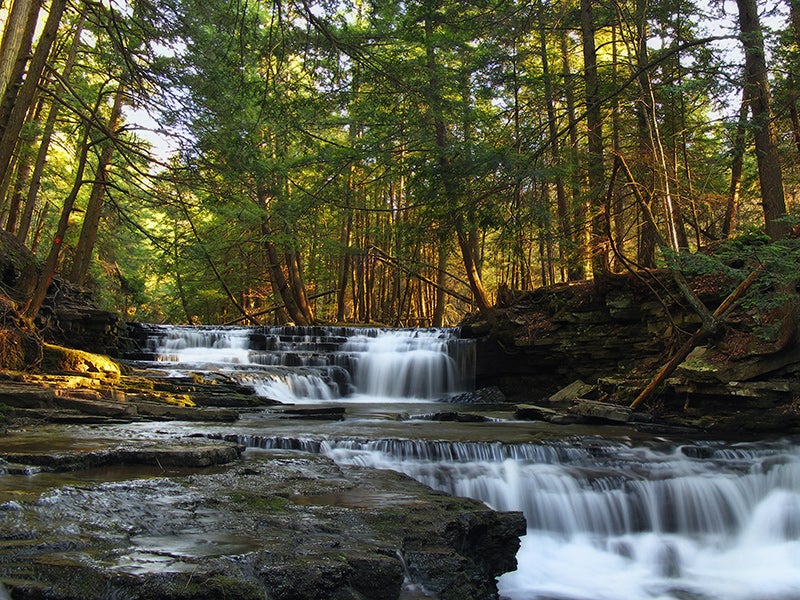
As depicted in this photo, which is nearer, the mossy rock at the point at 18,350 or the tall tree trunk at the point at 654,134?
the mossy rock at the point at 18,350

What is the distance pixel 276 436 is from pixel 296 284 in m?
15.6

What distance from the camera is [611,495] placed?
6.32 metres

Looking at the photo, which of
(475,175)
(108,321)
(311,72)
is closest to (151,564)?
Result: (311,72)

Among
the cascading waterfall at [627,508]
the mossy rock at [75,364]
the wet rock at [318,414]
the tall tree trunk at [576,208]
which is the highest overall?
the tall tree trunk at [576,208]

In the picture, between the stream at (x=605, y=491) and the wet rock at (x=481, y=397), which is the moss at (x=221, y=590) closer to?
the stream at (x=605, y=491)

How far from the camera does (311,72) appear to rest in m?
6.30

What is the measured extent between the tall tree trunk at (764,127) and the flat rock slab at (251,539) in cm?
635

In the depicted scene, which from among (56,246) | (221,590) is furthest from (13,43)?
(221,590)

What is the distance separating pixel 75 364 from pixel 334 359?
6605 millimetres

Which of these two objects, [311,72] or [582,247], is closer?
[311,72]

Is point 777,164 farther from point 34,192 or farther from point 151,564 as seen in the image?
point 34,192

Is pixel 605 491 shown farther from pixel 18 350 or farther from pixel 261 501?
pixel 18 350

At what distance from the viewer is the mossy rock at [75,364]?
10.2m

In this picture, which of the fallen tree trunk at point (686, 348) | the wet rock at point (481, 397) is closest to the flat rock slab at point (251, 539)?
the fallen tree trunk at point (686, 348)
